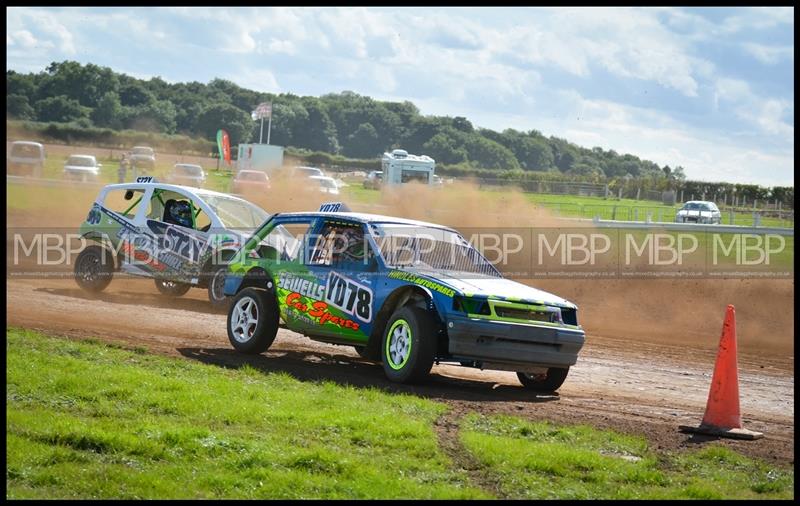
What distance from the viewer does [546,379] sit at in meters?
10.7

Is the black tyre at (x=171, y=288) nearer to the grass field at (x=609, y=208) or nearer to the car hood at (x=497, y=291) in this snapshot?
the car hood at (x=497, y=291)

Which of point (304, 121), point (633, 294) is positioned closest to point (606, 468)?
point (633, 294)

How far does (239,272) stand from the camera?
1208cm

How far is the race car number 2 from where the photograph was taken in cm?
1076

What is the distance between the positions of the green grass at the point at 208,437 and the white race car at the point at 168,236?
19.7 ft

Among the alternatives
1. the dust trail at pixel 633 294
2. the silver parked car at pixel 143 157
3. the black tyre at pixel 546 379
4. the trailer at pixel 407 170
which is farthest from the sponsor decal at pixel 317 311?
the silver parked car at pixel 143 157

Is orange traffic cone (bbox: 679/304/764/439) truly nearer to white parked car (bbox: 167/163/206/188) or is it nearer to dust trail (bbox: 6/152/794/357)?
dust trail (bbox: 6/152/794/357)

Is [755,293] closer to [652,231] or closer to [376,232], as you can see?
[652,231]

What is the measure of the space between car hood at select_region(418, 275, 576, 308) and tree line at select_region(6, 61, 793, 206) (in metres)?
42.3

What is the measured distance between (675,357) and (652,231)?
12030 millimetres

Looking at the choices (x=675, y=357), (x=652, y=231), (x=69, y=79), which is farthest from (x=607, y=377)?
(x=69, y=79)

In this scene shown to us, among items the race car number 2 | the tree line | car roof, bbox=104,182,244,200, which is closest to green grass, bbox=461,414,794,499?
the race car number 2

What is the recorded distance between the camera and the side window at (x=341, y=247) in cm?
1108

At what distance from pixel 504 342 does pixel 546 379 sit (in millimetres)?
998
